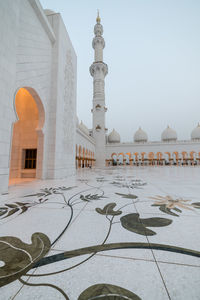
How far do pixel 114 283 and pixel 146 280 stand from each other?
0.45 feet

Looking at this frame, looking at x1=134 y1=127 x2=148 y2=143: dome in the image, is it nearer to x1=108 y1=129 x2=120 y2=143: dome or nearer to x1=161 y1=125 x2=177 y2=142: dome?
x1=108 y1=129 x2=120 y2=143: dome

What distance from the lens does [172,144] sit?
58.7 feet

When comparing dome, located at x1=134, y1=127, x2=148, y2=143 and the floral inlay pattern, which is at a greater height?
dome, located at x1=134, y1=127, x2=148, y2=143

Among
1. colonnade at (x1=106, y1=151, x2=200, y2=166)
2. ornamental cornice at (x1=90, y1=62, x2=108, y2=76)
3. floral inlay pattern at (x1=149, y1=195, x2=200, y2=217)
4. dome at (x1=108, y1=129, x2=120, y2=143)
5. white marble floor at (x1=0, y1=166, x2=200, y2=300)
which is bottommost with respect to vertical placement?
white marble floor at (x1=0, y1=166, x2=200, y2=300)

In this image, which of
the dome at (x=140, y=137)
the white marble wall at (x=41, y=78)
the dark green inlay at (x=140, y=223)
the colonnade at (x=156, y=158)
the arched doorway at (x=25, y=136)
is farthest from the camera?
the dome at (x=140, y=137)

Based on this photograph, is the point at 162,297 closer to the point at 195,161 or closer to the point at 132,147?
the point at 132,147

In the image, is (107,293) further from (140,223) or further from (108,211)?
(108,211)

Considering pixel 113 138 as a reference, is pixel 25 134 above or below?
below

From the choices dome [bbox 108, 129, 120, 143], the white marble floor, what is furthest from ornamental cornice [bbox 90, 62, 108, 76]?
the white marble floor

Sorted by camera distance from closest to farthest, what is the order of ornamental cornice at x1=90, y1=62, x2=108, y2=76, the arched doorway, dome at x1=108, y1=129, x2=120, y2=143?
the arched doorway → ornamental cornice at x1=90, y1=62, x2=108, y2=76 → dome at x1=108, y1=129, x2=120, y2=143

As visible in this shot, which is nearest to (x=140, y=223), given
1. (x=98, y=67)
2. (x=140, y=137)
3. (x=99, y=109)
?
(x=99, y=109)

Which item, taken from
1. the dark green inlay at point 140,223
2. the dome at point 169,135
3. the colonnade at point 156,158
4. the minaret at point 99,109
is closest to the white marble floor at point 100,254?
the dark green inlay at point 140,223

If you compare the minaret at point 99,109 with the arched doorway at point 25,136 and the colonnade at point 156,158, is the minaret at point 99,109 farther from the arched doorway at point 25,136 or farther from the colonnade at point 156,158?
the arched doorway at point 25,136

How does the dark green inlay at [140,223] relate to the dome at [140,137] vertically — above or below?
below
